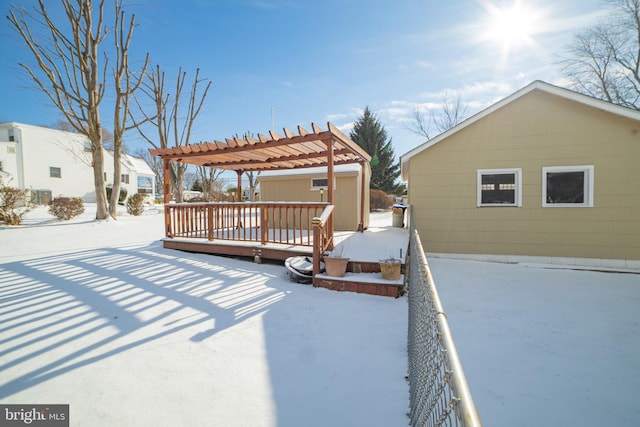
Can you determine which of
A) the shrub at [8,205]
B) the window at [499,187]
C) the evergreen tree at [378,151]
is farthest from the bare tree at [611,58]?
the shrub at [8,205]

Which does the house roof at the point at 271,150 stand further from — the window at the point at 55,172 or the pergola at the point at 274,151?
the window at the point at 55,172

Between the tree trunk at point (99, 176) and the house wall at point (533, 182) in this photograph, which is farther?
the tree trunk at point (99, 176)

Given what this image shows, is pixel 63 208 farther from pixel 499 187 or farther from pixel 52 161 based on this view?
pixel 499 187

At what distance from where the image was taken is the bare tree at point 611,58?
1224 centimetres

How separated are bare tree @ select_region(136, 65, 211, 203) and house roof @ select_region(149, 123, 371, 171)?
10.8m

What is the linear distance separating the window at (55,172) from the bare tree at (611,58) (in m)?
35.3

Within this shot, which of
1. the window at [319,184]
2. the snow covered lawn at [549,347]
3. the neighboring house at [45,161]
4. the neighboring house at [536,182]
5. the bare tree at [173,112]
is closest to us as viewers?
the snow covered lawn at [549,347]

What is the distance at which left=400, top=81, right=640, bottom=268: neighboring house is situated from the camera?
5.77 metres

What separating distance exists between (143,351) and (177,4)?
37.1 ft

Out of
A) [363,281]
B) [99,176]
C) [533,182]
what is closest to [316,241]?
[363,281]

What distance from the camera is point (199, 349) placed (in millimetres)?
2574

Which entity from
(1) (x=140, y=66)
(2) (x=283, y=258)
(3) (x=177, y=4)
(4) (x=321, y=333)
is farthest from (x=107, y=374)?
(1) (x=140, y=66)

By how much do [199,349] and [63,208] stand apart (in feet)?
44.8

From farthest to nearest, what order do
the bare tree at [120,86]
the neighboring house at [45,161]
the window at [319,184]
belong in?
the neighboring house at [45,161] < the bare tree at [120,86] < the window at [319,184]
